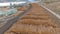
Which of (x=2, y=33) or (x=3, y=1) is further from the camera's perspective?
(x=3, y=1)

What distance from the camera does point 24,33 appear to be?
2.93 feet

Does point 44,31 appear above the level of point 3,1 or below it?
above

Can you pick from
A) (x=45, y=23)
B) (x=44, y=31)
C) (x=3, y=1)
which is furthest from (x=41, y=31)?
(x=3, y=1)

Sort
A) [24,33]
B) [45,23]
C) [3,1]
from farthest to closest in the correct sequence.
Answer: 1. [3,1]
2. [45,23]
3. [24,33]

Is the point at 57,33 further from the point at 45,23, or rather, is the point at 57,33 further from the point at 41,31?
the point at 45,23

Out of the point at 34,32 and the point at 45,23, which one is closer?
the point at 34,32

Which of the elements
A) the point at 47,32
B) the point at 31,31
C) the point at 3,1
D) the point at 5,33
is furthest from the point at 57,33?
the point at 3,1

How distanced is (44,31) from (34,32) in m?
0.07

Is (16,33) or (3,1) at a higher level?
(16,33)

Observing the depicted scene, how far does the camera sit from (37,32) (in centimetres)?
90

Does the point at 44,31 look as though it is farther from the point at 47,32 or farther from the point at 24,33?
the point at 24,33

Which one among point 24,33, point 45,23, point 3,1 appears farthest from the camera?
point 3,1

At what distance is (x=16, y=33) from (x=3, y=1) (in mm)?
6131

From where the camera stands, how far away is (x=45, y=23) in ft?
3.81
